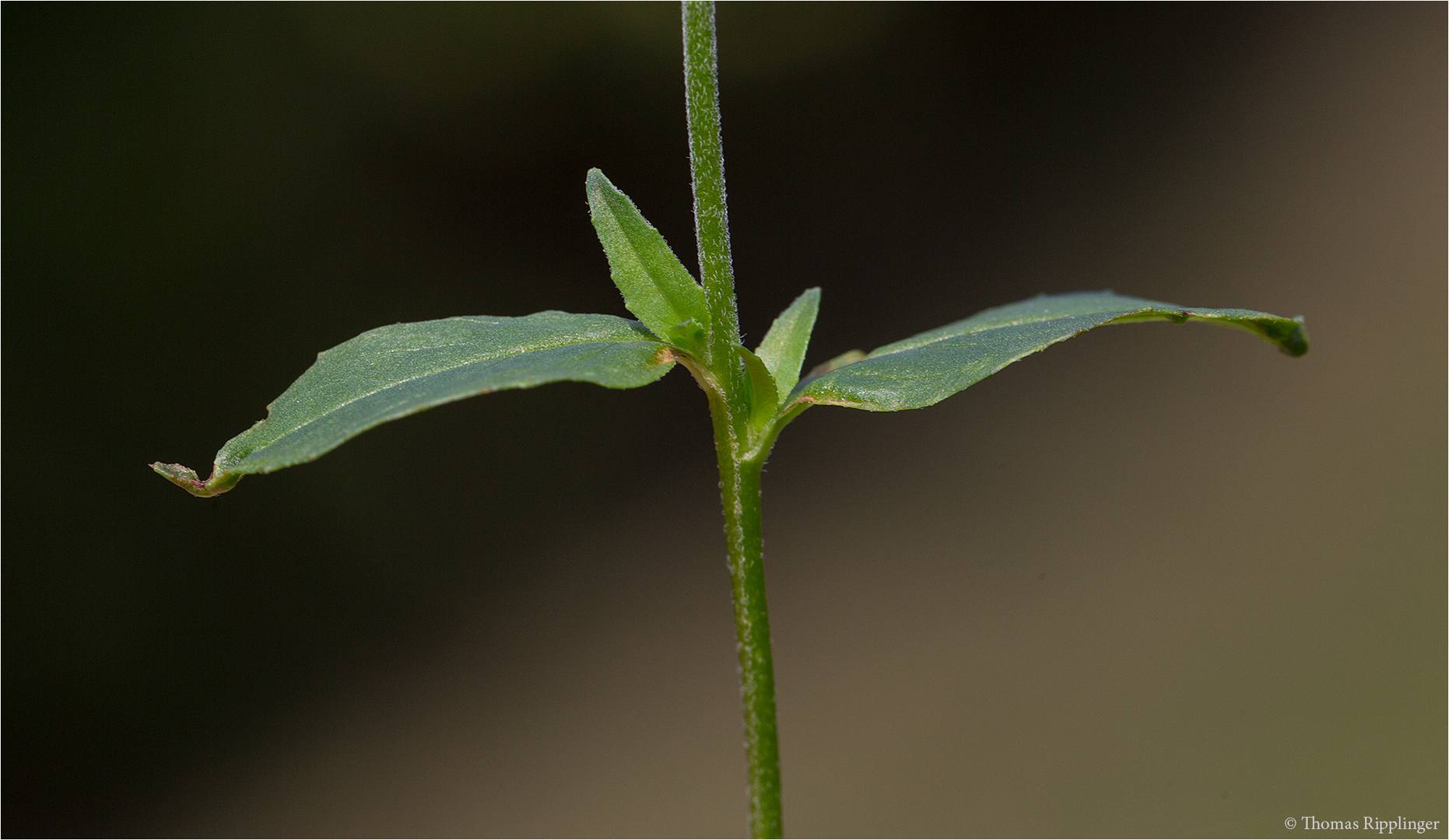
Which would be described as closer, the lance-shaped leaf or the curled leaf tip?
the lance-shaped leaf

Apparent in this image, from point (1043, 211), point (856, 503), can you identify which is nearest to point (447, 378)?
point (856, 503)

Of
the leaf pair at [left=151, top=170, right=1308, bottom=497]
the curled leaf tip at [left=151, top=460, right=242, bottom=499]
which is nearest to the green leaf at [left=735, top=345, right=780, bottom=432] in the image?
the leaf pair at [left=151, top=170, right=1308, bottom=497]

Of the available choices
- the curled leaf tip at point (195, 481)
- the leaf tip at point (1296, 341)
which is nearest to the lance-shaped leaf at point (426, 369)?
the curled leaf tip at point (195, 481)

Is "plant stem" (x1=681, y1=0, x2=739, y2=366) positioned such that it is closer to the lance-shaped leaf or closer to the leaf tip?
the lance-shaped leaf

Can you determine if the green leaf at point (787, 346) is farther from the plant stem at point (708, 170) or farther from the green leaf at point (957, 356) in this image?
the plant stem at point (708, 170)

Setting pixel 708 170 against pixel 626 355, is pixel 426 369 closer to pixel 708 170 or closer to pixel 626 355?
pixel 626 355

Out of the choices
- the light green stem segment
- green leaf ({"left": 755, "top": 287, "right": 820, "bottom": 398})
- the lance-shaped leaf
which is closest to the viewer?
the lance-shaped leaf

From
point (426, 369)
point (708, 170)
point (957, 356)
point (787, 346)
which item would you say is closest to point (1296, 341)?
point (957, 356)
